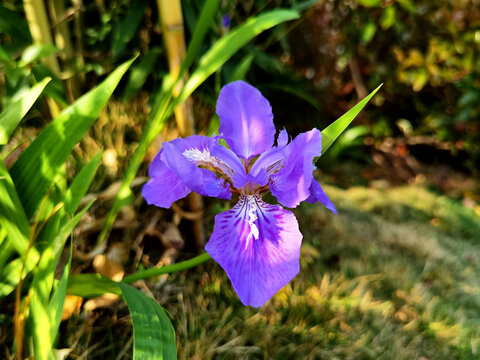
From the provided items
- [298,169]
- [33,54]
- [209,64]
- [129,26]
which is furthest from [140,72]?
[298,169]

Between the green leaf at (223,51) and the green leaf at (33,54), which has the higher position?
the green leaf at (33,54)

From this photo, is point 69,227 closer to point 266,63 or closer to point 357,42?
point 266,63

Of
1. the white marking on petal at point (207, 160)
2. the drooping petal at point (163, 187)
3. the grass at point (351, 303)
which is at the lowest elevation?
the grass at point (351, 303)

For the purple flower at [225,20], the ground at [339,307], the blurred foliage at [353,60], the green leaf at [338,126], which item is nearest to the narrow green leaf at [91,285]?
the ground at [339,307]

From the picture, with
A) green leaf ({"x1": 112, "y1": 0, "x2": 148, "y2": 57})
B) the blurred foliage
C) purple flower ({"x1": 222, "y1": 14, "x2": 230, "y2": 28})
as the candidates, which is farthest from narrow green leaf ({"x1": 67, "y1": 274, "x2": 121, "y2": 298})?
purple flower ({"x1": 222, "y1": 14, "x2": 230, "y2": 28})

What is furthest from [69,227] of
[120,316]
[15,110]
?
[120,316]

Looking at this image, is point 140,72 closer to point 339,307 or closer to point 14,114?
point 14,114

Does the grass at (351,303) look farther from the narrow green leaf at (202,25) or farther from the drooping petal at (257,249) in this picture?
the narrow green leaf at (202,25)

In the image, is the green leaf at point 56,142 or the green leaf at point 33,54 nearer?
the green leaf at point 56,142

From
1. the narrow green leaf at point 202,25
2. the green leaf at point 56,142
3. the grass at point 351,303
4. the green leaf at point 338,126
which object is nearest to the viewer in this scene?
the green leaf at point 338,126
